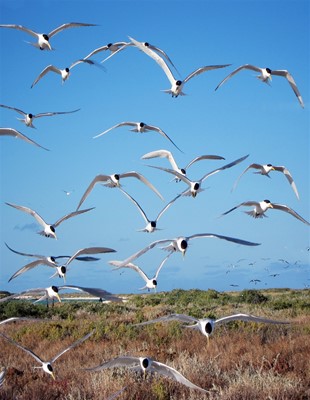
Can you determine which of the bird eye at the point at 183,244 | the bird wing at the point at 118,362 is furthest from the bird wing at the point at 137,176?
the bird wing at the point at 118,362

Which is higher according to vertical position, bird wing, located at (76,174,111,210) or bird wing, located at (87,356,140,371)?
bird wing, located at (76,174,111,210)

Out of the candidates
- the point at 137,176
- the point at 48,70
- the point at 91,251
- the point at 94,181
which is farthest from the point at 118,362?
the point at 48,70

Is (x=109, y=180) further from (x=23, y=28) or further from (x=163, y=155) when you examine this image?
(x=23, y=28)

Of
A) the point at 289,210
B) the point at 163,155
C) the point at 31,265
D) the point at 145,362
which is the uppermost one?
the point at 163,155

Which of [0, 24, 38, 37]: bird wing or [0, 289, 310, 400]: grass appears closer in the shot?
[0, 289, 310, 400]: grass

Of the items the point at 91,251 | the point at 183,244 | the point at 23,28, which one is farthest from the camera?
the point at 23,28

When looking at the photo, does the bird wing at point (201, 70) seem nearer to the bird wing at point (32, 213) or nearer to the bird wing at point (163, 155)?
the bird wing at point (163, 155)

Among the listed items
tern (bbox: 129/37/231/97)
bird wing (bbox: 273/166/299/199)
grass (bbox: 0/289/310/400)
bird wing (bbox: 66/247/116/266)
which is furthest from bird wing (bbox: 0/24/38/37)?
bird wing (bbox: 66/247/116/266)

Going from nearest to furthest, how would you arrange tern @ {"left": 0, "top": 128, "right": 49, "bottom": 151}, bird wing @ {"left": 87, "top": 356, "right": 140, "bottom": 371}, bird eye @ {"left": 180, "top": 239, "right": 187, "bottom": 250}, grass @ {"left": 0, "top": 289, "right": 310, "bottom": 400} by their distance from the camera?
bird wing @ {"left": 87, "top": 356, "right": 140, "bottom": 371} → bird eye @ {"left": 180, "top": 239, "right": 187, "bottom": 250} → grass @ {"left": 0, "top": 289, "right": 310, "bottom": 400} → tern @ {"left": 0, "top": 128, "right": 49, "bottom": 151}

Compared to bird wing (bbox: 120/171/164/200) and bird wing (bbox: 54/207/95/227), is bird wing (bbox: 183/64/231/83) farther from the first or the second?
bird wing (bbox: 54/207/95/227)

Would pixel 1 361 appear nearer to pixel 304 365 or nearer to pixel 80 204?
pixel 80 204

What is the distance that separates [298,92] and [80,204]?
7.02 meters

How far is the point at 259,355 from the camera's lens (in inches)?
468

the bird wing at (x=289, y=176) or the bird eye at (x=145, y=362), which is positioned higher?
the bird wing at (x=289, y=176)
